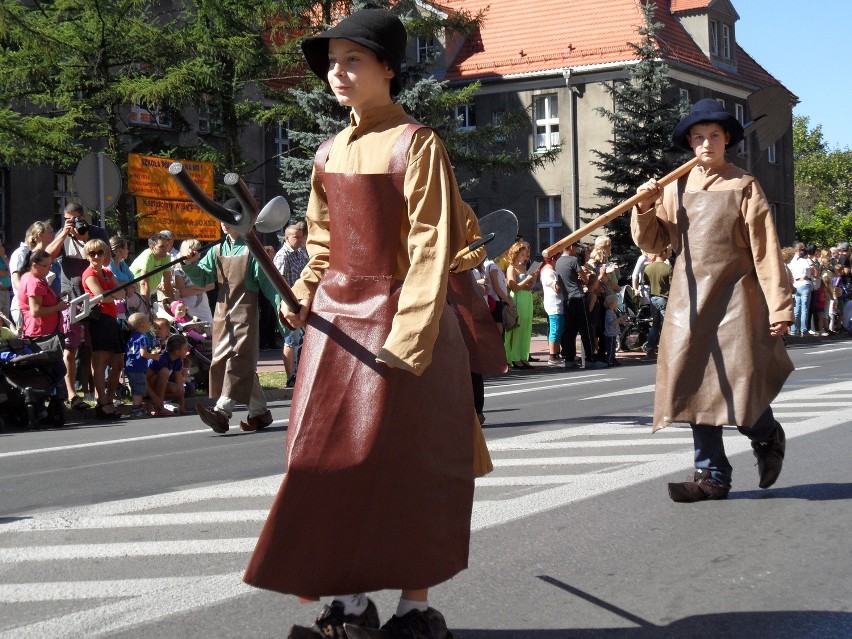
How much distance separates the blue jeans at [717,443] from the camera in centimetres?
704

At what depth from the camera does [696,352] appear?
22.8 feet

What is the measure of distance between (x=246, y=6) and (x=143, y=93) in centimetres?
310

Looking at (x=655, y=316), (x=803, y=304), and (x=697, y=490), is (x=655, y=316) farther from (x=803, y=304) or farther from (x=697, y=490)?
(x=697, y=490)

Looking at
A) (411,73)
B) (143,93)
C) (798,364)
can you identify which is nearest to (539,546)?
(798,364)

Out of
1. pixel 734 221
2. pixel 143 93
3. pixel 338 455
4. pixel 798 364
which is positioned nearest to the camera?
pixel 338 455

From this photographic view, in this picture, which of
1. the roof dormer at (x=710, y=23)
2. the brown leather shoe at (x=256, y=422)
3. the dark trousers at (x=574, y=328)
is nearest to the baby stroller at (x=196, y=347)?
the brown leather shoe at (x=256, y=422)

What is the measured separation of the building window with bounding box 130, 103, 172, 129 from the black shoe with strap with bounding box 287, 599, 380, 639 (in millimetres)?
23564

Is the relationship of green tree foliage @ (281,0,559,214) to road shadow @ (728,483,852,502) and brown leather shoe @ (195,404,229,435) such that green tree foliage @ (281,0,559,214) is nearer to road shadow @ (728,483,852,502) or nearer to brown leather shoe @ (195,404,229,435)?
brown leather shoe @ (195,404,229,435)

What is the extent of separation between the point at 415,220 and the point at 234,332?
7131mm

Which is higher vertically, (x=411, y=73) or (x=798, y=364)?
(x=411, y=73)

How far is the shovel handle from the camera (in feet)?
19.2

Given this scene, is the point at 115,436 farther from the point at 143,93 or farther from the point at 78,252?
the point at 143,93

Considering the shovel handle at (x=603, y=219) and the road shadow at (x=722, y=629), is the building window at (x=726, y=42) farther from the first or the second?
the road shadow at (x=722, y=629)

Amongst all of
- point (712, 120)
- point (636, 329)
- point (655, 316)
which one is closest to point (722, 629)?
point (712, 120)
